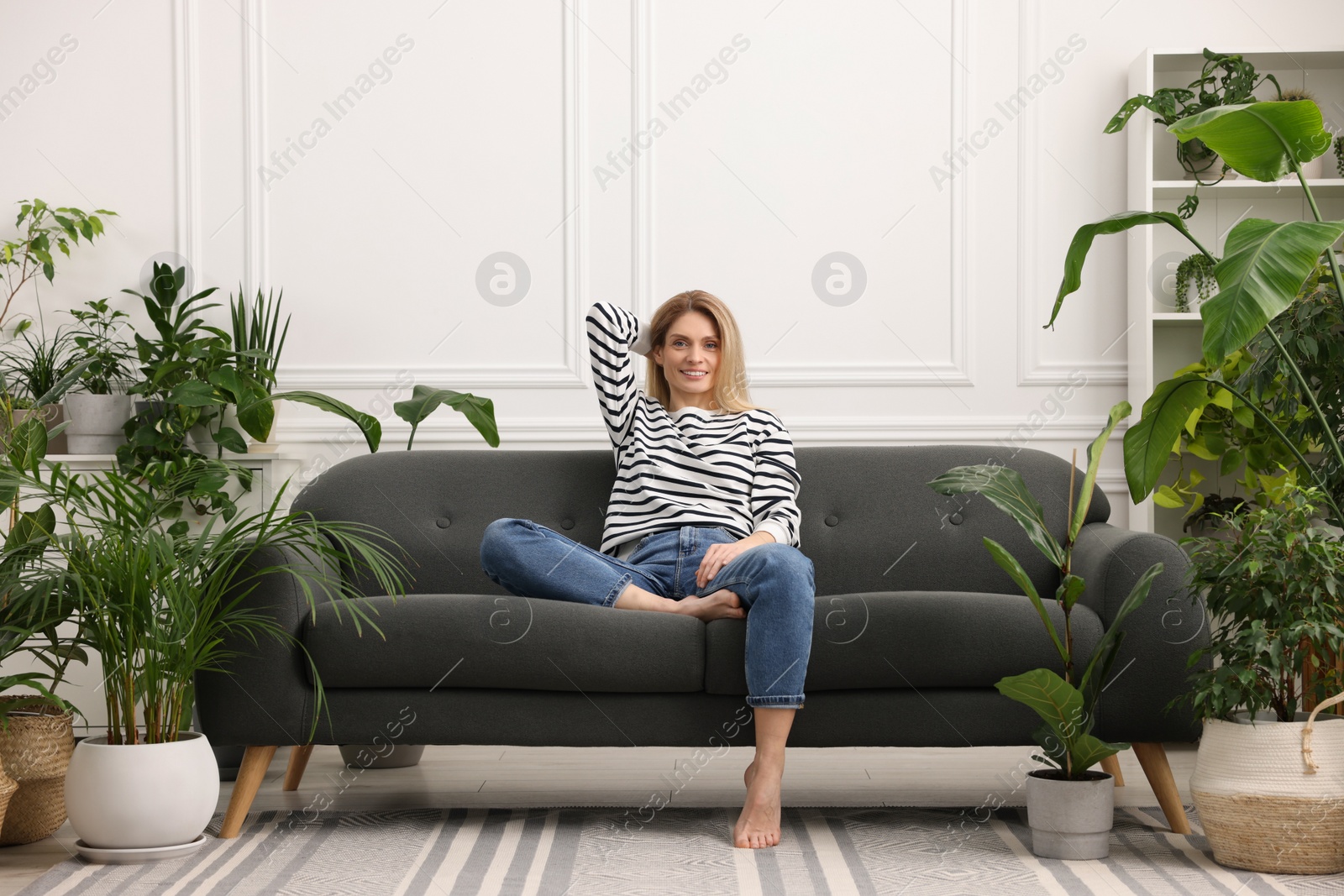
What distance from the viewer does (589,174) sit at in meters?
3.38

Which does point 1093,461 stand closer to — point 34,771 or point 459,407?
point 459,407

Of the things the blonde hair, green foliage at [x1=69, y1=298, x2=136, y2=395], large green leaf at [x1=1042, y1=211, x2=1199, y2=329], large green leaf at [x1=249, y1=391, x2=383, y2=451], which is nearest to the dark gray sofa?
large green leaf at [x1=1042, y1=211, x2=1199, y2=329]

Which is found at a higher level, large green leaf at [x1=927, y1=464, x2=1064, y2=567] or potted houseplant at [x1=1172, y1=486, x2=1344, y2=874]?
large green leaf at [x1=927, y1=464, x2=1064, y2=567]

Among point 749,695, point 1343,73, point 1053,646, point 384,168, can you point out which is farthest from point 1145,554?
point 384,168

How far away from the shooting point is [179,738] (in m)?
1.95

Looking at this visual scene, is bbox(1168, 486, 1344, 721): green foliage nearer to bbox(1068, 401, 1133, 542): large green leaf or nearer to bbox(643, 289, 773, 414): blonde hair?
bbox(1068, 401, 1133, 542): large green leaf

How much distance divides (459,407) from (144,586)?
3.80 ft

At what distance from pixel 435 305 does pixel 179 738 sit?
1709 millimetres

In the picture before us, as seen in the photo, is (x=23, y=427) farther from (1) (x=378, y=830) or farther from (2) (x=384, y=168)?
(2) (x=384, y=168)

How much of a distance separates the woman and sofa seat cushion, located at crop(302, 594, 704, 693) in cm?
12

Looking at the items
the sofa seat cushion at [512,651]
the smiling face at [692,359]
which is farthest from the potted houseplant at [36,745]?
the smiling face at [692,359]

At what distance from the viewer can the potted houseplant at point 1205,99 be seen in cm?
297

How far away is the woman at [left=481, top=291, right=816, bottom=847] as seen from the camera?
1.97 metres

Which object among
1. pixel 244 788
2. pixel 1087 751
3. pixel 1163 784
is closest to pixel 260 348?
pixel 244 788
